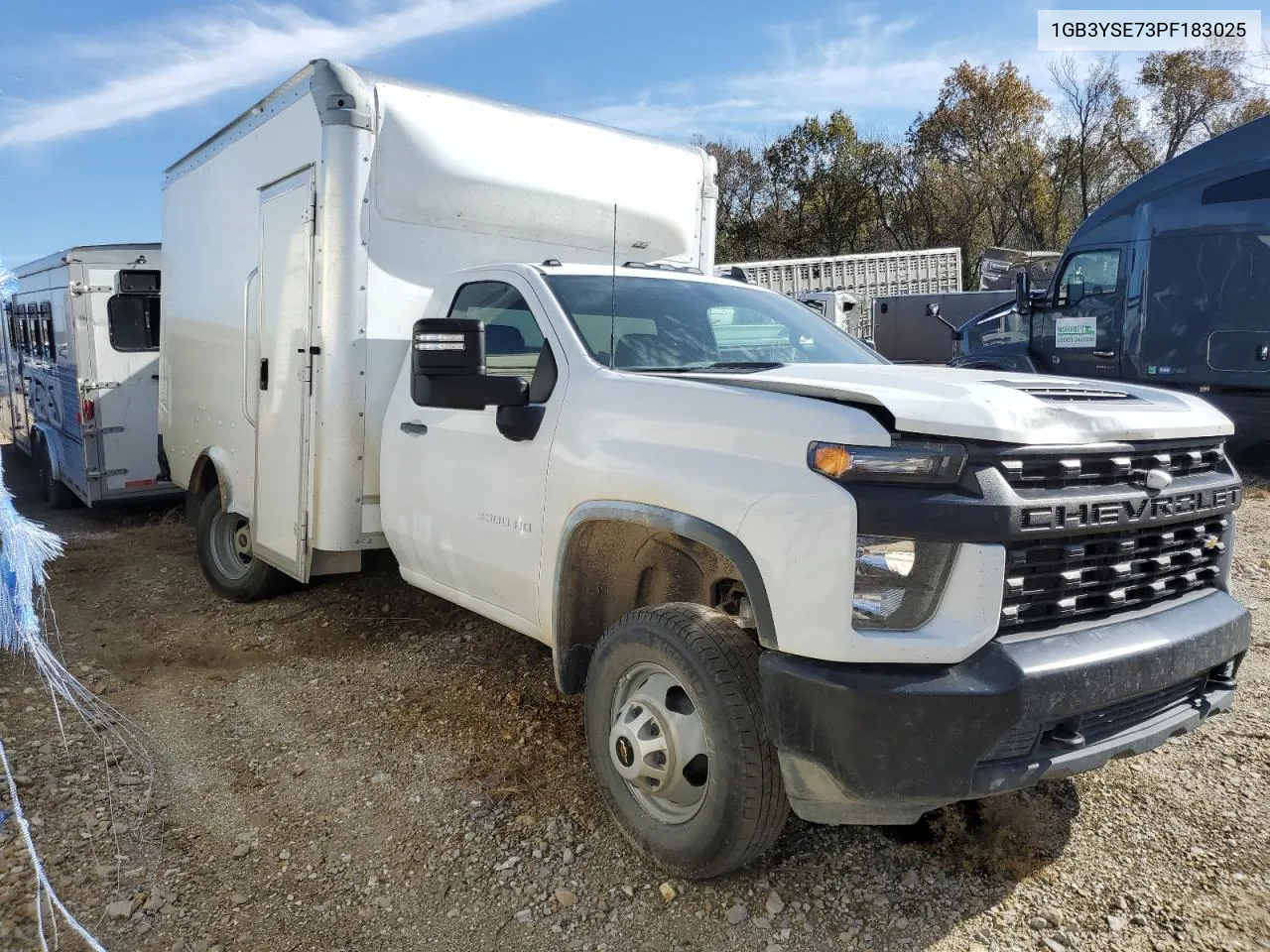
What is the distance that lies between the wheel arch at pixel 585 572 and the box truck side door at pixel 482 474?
21cm

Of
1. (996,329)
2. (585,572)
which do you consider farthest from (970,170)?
(585,572)

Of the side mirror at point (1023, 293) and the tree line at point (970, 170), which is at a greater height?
the tree line at point (970, 170)

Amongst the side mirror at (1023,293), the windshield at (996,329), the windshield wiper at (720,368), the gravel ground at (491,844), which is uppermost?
the side mirror at (1023,293)

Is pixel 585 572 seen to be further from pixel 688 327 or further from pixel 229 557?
pixel 229 557

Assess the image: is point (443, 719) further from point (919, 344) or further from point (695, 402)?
point (919, 344)

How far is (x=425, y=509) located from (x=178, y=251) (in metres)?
3.85

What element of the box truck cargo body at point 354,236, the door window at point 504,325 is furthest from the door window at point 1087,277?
the door window at point 504,325

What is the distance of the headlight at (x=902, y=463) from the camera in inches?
95.0

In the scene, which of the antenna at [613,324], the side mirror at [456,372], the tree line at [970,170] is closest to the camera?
the side mirror at [456,372]

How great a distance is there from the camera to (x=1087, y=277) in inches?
395

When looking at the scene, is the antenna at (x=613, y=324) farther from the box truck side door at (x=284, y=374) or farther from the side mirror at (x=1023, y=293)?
the side mirror at (x=1023, y=293)

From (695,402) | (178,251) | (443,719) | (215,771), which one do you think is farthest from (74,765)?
(178,251)

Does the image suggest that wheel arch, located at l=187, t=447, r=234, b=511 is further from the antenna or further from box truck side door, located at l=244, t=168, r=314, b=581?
the antenna

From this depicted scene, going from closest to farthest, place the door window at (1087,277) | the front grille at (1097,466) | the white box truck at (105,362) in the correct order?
the front grille at (1097,466) → the white box truck at (105,362) → the door window at (1087,277)
